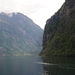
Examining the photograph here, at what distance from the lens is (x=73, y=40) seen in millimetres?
191250

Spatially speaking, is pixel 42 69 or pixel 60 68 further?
pixel 42 69

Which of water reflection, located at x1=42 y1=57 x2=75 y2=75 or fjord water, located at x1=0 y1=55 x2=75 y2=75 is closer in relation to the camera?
water reflection, located at x1=42 y1=57 x2=75 y2=75

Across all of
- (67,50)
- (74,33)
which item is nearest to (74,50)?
(67,50)

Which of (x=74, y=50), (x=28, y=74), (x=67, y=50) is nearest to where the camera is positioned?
(x=28, y=74)

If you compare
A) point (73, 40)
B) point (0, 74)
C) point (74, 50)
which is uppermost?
point (73, 40)

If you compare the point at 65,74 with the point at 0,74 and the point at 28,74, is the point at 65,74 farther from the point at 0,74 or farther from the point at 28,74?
the point at 0,74

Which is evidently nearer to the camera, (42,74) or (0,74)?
(42,74)

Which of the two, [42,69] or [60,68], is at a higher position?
[60,68]

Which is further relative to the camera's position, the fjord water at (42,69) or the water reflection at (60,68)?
the fjord water at (42,69)

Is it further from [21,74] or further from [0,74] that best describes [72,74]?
[0,74]

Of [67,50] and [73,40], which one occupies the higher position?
[73,40]

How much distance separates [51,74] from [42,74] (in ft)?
14.6

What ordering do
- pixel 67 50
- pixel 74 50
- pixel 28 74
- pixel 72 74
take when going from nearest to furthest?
pixel 72 74, pixel 28 74, pixel 74 50, pixel 67 50

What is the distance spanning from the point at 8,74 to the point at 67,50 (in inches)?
4969
